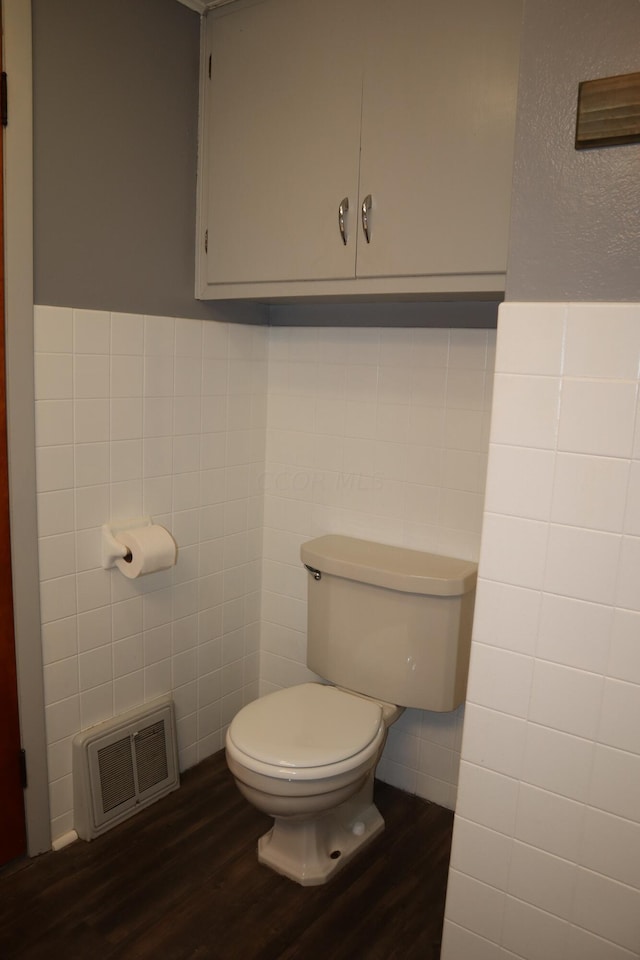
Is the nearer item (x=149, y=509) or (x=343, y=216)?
(x=343, y=216)

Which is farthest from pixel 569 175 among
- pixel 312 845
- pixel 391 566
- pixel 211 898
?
pixel 211 898

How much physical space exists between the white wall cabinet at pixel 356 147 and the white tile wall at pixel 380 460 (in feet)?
1.10

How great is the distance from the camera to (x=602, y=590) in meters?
1.19

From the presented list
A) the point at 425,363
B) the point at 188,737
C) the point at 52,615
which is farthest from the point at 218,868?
the point at 425,363

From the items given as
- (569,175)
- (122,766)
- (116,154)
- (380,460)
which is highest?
(116,154)

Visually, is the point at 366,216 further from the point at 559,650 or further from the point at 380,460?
the point at 559,650

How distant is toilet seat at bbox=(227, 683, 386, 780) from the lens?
169cm

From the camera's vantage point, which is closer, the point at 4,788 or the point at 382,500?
the point at 4,788

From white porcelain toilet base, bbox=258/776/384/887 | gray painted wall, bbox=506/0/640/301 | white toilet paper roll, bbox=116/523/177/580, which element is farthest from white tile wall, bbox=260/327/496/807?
gray painted wall, bbox=506/0/640/301

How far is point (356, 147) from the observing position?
1.75 meters

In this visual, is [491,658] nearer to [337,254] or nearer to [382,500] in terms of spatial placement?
[382,500]

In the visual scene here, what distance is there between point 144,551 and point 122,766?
66cm

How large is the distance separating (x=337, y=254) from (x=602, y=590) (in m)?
1.09

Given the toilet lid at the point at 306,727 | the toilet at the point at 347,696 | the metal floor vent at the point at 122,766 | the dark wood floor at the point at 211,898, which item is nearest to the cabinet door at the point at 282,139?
the toilet at the point at 347,696
